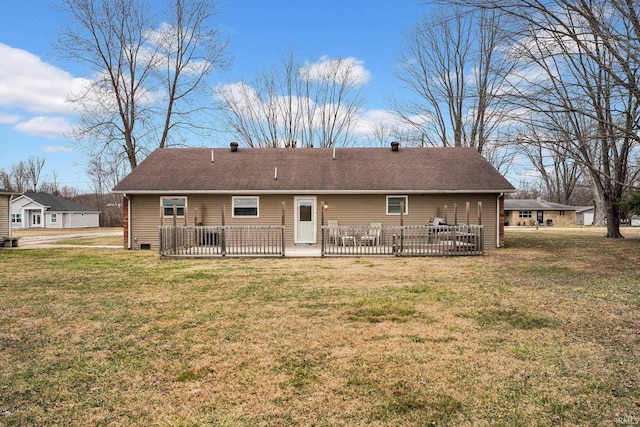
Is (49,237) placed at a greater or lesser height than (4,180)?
lesser

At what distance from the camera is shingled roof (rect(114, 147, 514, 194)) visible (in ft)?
54.9

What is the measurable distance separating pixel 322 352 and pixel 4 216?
21985 millimetres

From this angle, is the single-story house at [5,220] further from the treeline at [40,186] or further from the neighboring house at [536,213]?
the neighboring house at [536,213]

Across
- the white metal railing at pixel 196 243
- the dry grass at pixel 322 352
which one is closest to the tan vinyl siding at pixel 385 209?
the white metal railing at pixel 196 243

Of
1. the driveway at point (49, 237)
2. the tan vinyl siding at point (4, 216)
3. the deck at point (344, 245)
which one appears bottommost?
the driveway at point (49, 237)

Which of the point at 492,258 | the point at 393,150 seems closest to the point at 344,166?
the point at 393,150

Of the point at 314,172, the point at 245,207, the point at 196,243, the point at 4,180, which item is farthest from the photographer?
the point at 4,180

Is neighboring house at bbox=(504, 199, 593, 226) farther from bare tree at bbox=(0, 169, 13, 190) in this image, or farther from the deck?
bare tree at bbox=(0, 169, 13, 190)

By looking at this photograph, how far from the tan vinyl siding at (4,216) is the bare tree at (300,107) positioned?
18086 mm

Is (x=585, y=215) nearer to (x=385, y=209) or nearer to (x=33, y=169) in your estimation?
(x=385, y=209)

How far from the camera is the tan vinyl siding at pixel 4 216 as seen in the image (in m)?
19.7

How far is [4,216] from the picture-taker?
66.0ft

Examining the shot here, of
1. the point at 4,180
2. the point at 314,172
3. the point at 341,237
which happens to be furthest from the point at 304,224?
the point at 4,180

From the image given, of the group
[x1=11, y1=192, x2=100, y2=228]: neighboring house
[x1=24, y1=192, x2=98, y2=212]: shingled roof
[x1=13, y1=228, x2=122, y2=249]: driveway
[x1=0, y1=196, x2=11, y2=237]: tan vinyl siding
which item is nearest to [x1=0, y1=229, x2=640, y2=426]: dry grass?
[x1=13, y1=228, x2=122, y2=249]: driveway
